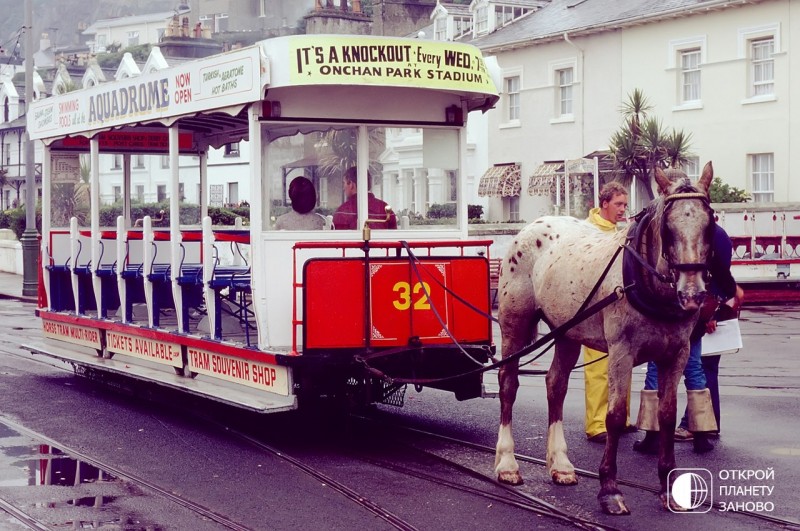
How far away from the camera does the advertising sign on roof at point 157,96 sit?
1007 cm

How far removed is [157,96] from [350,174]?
223cm

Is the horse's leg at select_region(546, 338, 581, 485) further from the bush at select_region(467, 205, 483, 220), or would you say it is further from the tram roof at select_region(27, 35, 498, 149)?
the bush at select_region(467, 205, 483, 220)

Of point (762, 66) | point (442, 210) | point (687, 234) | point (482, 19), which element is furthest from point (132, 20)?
point (687, 234)

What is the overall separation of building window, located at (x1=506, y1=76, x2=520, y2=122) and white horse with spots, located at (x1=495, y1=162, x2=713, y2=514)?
3446 centimetres

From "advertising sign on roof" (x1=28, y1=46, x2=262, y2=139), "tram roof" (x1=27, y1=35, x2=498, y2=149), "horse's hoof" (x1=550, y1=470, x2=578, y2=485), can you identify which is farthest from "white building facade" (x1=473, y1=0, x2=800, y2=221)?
"horse's hoof" (x1=550, y1=470, x2=578, y2=485)

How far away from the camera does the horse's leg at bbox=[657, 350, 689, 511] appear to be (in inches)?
303

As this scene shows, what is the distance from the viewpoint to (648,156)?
33.7m

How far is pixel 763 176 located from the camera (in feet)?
112

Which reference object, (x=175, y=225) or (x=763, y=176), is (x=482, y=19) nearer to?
(x=763, y=176)

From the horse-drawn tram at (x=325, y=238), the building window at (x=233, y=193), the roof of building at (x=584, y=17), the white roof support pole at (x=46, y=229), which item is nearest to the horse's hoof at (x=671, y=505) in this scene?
the horse-drawn tram at (x=325, y=238)

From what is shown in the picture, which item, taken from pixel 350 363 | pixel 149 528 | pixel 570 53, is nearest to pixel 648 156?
pixel 570 53

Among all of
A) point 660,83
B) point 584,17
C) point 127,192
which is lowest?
point 127,192

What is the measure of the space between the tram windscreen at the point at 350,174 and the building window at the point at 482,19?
35777 mm

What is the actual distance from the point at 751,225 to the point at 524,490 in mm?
22890
